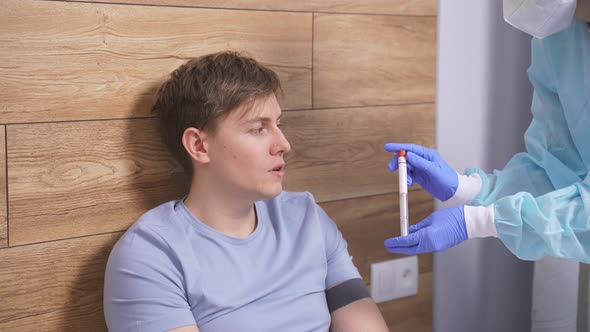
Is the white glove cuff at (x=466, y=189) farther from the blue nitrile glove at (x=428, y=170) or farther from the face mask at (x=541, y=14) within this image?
the face mask at (x=541, y=14)

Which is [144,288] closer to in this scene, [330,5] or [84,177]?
[84,177]

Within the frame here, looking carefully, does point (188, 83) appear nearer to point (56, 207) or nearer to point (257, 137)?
point (257, 137)

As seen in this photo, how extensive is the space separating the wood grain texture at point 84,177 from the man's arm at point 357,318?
42 centimetres

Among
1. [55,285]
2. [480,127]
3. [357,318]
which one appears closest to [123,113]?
[55,285]

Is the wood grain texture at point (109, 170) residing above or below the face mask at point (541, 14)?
below

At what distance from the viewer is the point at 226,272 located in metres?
1.33

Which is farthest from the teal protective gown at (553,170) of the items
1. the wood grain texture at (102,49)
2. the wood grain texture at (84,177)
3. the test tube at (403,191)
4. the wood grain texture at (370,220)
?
the wood grain texture at (84,177)

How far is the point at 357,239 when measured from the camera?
5.76 ft

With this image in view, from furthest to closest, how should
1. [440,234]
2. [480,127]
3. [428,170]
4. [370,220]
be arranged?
1. [480,127]
2. [370,220]
3. [428,170]
4. [440,234]

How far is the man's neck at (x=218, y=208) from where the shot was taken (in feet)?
4.53

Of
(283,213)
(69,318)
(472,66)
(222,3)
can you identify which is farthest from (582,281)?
(69,318)

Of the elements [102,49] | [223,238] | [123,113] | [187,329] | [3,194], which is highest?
[102,49]

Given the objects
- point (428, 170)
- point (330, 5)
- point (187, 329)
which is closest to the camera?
point (187, 329)

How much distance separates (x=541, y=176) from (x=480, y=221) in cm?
26
